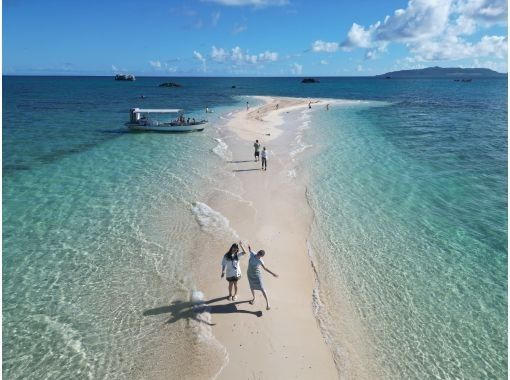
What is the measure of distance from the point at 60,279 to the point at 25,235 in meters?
4.66

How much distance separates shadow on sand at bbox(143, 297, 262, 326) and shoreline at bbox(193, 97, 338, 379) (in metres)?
0.04

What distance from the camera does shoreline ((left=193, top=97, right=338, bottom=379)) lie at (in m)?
9.70

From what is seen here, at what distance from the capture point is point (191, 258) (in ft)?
48.4

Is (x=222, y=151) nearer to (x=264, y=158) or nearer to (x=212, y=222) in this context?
(x=264, y=158)

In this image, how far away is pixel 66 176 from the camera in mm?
25469

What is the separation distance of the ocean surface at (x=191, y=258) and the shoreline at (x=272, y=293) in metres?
0.53

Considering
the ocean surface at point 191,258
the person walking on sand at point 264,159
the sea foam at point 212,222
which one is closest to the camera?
the ocean surface at point 191,258

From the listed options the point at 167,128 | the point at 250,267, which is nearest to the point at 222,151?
the point at 167,128

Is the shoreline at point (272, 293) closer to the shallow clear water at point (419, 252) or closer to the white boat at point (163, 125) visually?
the shallow clear water at point (419, 252)

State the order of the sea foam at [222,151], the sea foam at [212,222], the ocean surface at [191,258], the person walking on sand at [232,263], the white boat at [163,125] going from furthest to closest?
1. the white boat at [163,125]
2. the sea foam at [222,151]
3. the sea foam at [212,222]
4. the person walking on sand at [232,263]
5. the ocean surface at [191,258]

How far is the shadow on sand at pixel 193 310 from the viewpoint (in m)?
11.5

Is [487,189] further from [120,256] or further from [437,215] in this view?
[120,256]

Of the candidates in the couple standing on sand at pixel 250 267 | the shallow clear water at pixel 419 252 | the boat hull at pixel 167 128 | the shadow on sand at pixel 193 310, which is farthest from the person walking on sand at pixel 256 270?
the boat hull at pixel 167 128

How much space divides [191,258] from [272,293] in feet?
13.0
